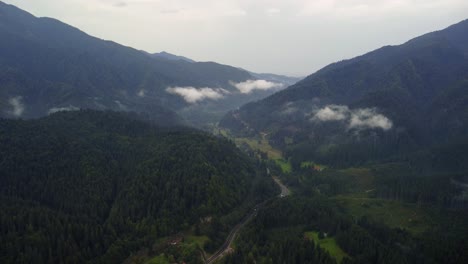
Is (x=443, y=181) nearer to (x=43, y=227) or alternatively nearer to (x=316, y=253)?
(x=316, y=253)

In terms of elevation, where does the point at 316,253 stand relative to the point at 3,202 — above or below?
below

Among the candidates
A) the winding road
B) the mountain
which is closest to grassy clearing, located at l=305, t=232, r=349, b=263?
the winding road

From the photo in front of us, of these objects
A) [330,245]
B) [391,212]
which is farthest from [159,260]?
[391,212]

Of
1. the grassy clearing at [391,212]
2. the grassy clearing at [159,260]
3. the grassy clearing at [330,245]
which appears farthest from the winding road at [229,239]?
the grassy clearing at [391,212]

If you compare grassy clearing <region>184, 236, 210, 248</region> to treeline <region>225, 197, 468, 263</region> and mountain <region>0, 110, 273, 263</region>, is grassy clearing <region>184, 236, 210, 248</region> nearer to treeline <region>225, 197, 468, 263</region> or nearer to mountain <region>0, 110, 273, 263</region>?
mountain <region>0, 110, 273, 263</region>

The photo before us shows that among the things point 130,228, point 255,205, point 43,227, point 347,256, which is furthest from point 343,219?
point 43,227
